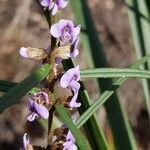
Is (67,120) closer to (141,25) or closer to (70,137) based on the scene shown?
(70,137)

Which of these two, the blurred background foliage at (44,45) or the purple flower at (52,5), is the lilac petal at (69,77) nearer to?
the purple flower at (52,5)

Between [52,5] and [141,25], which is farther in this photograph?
[141,25]

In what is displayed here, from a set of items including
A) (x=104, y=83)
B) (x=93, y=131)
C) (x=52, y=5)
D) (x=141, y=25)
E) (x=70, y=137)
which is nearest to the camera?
(x=52, y=5)

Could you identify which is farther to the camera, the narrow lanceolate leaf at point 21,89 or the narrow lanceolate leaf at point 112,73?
the narrow lanceolate leaf at point 112,73

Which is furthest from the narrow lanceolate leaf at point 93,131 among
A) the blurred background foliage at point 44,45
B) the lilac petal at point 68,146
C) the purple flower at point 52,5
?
the blurred background foliage at point 44,45

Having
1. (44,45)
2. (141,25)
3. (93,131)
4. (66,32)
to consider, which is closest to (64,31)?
(66,32)

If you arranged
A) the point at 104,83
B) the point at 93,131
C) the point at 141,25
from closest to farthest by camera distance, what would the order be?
the point at 93,131
the point at 104,83
the point at 141,25
